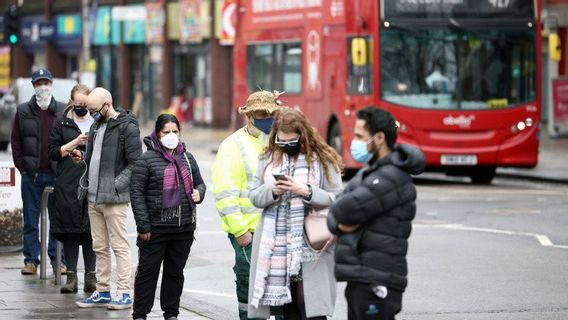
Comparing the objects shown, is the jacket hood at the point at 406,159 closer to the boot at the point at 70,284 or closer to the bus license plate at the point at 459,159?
the boot at the point at 70,284

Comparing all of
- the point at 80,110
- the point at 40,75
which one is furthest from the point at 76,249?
the point at 40,75

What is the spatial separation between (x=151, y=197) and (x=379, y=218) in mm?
3223

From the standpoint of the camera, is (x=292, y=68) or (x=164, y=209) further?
(x=292, y=68)

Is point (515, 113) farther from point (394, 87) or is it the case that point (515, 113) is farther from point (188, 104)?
point (188, 104)

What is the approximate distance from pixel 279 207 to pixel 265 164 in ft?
1.00

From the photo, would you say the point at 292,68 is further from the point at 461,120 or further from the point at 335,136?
the point at 461,120

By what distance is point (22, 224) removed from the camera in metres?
15.5

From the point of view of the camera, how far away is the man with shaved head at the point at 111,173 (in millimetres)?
11641

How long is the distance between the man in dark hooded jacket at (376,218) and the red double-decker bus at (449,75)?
1741 centimetres

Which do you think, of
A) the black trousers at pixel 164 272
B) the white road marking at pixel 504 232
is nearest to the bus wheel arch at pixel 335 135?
the white road marking at pixel 504 232

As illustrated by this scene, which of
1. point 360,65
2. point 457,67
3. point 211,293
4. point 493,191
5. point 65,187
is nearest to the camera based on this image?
point 65,187

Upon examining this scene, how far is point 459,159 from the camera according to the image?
25.1 m

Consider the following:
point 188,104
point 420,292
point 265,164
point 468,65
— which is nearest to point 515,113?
point 468,65

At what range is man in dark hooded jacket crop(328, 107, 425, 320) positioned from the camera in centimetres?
759
